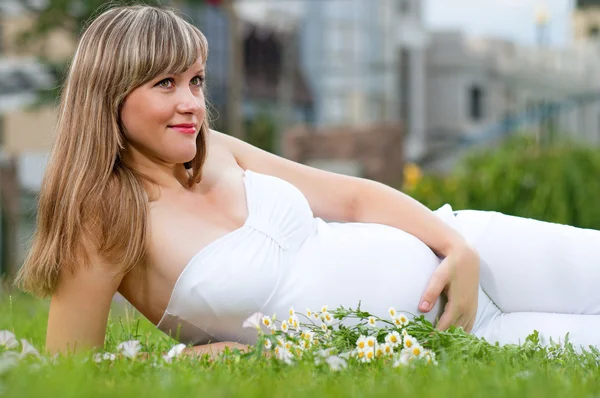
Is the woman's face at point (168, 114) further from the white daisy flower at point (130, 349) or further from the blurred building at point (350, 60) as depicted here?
the blurred building at point (350, 60)

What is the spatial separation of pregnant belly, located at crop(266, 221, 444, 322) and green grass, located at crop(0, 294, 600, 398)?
326 millimetres

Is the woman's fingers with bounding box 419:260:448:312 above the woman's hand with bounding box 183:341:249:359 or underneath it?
above

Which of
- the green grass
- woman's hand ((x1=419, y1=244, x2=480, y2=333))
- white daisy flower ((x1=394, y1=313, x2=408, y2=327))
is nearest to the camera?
the green grass

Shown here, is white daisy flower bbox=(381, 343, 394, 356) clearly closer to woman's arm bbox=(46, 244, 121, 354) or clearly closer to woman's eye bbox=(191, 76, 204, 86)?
woman's arm bbox=(46, 244, 121, 354)

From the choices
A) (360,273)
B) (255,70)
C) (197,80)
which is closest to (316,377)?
(360,273)

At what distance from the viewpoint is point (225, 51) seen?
2816 centimetres

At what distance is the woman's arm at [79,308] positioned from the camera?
2539mm

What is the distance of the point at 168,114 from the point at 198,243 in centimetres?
36

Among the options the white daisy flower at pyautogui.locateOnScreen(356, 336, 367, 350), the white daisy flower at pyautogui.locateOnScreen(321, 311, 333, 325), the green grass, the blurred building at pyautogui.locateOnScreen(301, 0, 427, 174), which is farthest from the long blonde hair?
the blurred building at pyautogui.locateOnScreen(301, 0, 427, 174)

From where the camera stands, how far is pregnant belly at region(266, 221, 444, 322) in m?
2.63

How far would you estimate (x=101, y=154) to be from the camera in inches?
103

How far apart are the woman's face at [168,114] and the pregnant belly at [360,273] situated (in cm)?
44

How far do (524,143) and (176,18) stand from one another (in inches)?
275

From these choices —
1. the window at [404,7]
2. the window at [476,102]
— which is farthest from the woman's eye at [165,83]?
the window at [476,102]
